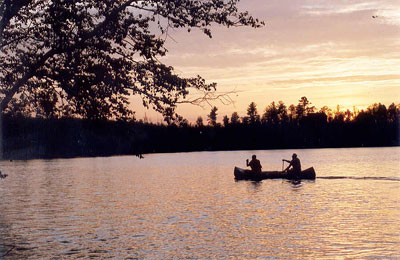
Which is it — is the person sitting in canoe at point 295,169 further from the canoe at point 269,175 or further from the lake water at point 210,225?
the lake water at point 210,225

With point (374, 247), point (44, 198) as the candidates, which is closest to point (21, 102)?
point (374, 247)

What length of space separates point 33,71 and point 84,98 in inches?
63.4

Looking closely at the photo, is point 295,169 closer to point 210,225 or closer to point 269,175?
point 269,175

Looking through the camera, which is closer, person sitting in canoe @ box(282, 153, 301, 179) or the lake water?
the lake water

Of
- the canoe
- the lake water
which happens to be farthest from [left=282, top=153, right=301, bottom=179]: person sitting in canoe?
the lake water

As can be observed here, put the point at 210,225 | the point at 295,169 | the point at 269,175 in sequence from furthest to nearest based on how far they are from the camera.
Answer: the point at 269,175
the point at 295,169
the point at 210,225

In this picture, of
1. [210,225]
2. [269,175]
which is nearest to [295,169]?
[269,175]

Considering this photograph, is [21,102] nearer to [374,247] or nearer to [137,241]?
[137,241]

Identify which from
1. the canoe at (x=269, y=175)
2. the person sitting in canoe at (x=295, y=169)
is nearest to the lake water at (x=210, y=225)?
the canoe at (x=269, y=175)

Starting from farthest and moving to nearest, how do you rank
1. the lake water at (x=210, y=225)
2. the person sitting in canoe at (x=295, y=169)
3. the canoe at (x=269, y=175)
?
the canoe at (x=269, y=175) → the person sitting in canoe at (x=295, y=169) → the lake water at (x=210, y=225)

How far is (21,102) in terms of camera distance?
1694 centimetres

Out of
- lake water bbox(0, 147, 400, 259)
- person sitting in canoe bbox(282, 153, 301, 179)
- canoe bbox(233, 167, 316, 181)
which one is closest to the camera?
lake water bbox(0, 147, 400, 259)

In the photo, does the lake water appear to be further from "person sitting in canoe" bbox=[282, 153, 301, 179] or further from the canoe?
"person sitting in canoe" bbox=[282, 153, 301, 179]

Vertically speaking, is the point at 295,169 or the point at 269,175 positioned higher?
the point at 295,169
